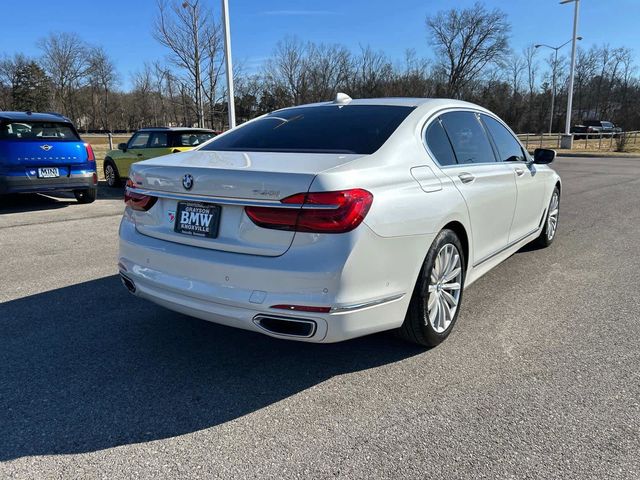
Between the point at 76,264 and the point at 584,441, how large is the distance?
4.99 meters

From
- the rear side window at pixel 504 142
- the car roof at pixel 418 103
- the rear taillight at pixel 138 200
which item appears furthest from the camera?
the rear side window at pixel 504 142

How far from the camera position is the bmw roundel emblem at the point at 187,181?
2.89 m

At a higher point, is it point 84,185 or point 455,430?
point 84,185

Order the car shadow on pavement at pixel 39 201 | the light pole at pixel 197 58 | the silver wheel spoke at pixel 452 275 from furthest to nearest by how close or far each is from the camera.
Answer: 1. the light pole at pixel 197 58
2. the car shadow on pavement at pixel 39 201
3. the silver wheel spoke at pixel 452 275

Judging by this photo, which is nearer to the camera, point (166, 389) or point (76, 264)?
point (166, 389)

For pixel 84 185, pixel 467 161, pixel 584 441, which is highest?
pixel 467 161

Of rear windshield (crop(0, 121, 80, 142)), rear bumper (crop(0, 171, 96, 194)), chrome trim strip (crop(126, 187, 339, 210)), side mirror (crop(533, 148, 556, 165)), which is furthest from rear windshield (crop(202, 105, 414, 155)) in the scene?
rear windshield (crop(0, 121, 80, 142))

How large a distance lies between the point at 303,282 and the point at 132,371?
1.34 m

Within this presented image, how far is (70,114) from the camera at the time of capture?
198 ft

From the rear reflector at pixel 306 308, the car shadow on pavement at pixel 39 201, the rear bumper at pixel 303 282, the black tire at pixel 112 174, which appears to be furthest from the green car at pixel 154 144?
the rear reflector at pixel 306 308

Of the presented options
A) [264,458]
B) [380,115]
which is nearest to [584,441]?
[264,458]

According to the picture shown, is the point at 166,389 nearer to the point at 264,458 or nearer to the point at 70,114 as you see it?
the point at 264,458

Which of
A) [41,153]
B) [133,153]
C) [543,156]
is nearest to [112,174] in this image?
[133,153]

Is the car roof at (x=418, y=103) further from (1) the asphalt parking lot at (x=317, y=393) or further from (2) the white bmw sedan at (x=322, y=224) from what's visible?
(1) the asphalt parking lot at (x=317, y=393)
